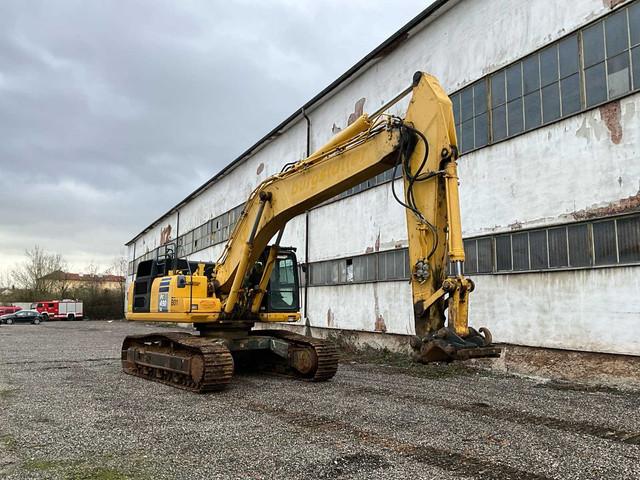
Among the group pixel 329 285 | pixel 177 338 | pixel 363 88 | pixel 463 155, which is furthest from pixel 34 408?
pixel 363 88

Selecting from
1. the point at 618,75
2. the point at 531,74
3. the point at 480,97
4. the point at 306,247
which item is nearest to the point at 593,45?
the point at 618,75

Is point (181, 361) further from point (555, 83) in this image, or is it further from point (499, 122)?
point (555, 83)

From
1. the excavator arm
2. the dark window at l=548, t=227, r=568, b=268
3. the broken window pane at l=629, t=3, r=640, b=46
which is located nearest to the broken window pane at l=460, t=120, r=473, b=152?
the dark window at l=548, t=227, r=568, b=268

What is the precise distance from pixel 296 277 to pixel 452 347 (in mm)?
6724

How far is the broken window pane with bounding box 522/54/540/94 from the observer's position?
11984 mm

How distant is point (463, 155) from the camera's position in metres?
13.8

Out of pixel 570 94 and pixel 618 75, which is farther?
pixel 570 94

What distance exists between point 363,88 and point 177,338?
437 inches

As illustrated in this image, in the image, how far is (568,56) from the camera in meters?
11.3

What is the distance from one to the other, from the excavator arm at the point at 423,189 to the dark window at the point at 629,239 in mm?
4919

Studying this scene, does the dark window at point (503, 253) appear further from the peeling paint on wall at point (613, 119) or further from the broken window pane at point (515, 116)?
the peeling paint on wall at point (613, 119)

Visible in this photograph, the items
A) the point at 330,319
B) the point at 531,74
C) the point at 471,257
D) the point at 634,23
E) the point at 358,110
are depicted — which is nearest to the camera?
the point at 634,23

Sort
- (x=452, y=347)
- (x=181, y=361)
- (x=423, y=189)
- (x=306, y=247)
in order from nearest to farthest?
1. (x=452, y=347)
2. (x=423, y=189)
3. (x=181, y=361)
4. (x=306, y=247)

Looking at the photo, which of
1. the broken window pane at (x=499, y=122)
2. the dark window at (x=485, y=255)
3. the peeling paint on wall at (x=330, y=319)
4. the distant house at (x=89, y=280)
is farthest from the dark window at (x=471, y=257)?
the distant house at (x=89, y=280)
